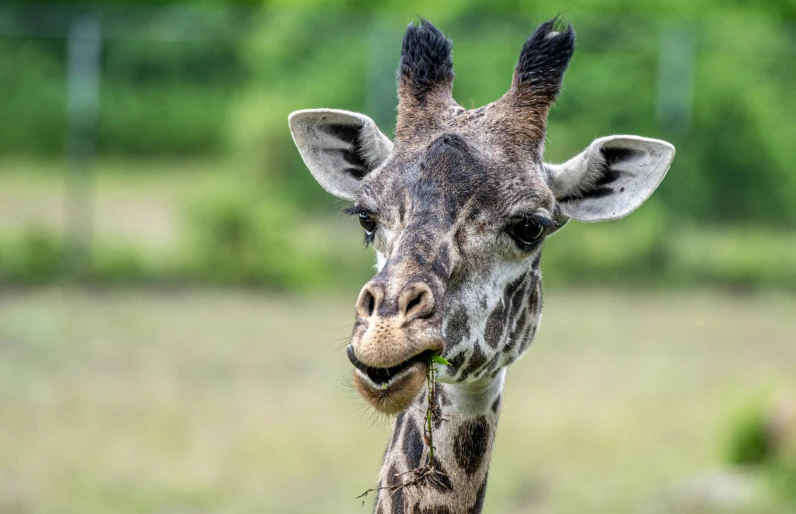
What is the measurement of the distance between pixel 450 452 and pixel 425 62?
163 centimetres

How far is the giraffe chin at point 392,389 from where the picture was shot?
374cm

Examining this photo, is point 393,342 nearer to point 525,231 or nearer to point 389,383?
point 389,383

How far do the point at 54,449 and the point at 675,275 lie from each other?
987 cm

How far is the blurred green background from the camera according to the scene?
10.2m

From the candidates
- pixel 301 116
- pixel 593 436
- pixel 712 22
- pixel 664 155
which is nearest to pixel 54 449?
pixel 593 436

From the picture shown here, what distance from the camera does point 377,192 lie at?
443cm

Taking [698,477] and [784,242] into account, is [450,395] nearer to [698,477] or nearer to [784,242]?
[698,477]

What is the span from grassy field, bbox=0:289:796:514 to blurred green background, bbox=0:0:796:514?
0.14ft

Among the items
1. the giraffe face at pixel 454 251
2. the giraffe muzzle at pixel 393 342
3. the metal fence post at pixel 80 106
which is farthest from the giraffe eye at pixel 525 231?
the metal fence post at pixel 80 106

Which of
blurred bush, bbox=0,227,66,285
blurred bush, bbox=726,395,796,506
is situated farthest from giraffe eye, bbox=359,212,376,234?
blurred bush, bbox=0,227,66,285

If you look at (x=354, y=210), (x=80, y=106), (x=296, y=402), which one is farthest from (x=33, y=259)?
(x=354, y=210)

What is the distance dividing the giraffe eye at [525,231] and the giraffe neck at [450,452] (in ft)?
1.94

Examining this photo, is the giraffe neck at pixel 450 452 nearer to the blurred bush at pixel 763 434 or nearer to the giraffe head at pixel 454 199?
the giraffe head at pixel 454 199

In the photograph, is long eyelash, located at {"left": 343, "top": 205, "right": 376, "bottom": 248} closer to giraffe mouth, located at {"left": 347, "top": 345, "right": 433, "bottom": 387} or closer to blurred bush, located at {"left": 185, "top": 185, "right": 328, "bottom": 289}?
giraffe mouth, located at {"left": 347, "top": 345, "right": 433, "bottom": 387}
